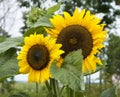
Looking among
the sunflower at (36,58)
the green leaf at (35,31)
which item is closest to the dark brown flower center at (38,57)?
Answer: the sunflower at (36,58)

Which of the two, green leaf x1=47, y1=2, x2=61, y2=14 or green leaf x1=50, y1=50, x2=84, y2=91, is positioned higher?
green leaf x1=47, y1=2, x2=61, y2=14

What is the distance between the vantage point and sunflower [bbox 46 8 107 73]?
3.71 ft

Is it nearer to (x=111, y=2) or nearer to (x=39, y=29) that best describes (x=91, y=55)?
(x=39, y=29)

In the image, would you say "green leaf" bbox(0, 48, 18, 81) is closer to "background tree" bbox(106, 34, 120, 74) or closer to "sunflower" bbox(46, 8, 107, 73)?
"sunflower" bbox(46, 8, 107, 73)

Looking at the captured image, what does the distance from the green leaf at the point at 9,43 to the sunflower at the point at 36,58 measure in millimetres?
44

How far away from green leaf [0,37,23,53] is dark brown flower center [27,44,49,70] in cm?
6

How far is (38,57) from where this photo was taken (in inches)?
45.4

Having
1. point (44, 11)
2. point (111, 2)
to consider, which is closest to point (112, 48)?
point (111, 2)

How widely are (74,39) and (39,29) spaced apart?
17 centimetres

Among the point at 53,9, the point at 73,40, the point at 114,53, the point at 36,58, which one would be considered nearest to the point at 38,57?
the point at 36,58

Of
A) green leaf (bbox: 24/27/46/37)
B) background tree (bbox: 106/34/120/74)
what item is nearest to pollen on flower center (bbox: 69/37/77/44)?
green leaf (bbox: 24/27/46/37)

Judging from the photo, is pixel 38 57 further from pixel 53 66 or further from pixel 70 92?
pixel 70 92

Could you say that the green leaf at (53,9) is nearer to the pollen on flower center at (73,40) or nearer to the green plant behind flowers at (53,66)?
the green plant behind flowers at (53,66)

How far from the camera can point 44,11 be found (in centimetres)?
137
